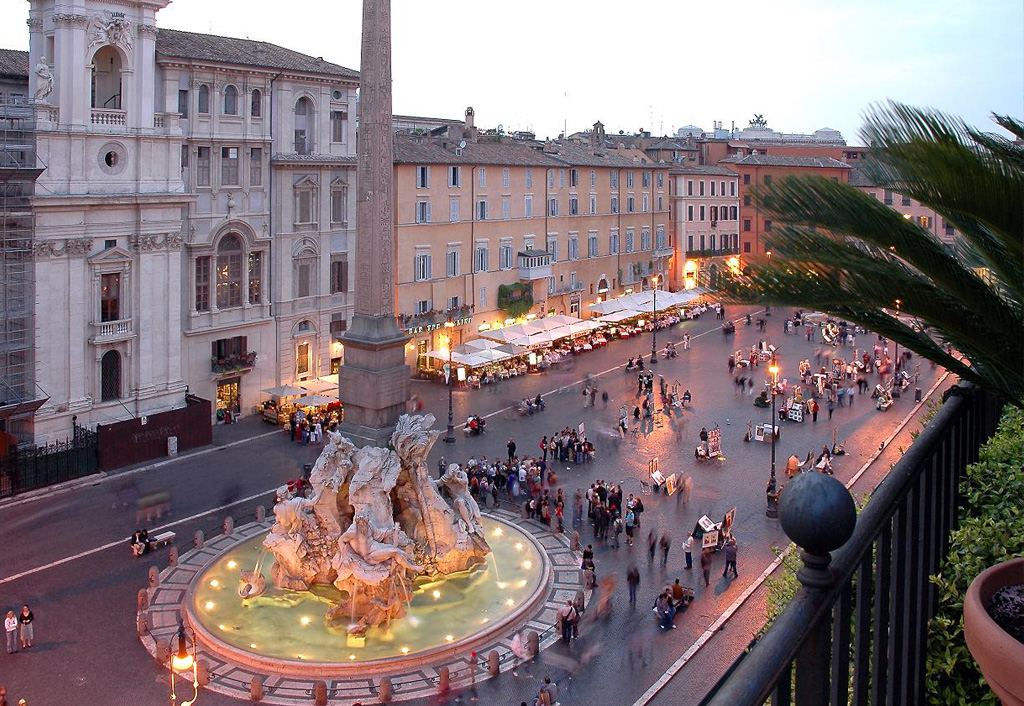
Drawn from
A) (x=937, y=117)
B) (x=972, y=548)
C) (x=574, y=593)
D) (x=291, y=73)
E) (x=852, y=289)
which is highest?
(x=291, y=73)

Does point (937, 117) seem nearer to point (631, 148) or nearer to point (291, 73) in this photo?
point (291, 73)

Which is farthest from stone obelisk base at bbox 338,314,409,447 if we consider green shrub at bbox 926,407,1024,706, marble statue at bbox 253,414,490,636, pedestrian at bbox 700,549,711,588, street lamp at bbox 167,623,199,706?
green shrub at bbox 926,407,1024,706

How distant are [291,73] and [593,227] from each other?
24320 mm

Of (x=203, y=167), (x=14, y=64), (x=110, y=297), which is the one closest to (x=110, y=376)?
(x=110, y=297)

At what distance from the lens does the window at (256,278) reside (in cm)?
3397

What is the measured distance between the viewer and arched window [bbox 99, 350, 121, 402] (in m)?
29.5

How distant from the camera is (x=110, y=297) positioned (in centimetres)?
2964

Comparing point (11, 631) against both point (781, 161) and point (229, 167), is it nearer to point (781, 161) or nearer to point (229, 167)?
point (229, 167)

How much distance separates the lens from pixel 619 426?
1280 inches

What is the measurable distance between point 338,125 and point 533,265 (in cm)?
1463

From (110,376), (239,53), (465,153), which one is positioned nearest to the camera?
(110,376)

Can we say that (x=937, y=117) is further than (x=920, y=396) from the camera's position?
No

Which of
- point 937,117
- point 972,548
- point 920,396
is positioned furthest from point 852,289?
point 920,396

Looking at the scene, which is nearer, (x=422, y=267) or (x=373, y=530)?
Answer: (x=373, y=530)
